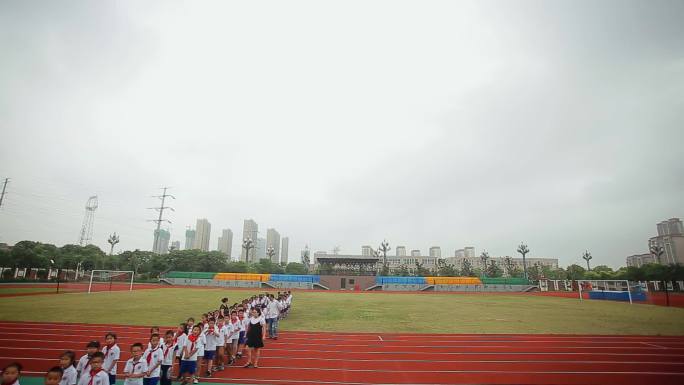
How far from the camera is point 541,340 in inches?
542

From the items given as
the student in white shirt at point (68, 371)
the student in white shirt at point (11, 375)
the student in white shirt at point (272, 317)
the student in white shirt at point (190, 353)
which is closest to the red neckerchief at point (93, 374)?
the student in white shirt at point (68, 371)

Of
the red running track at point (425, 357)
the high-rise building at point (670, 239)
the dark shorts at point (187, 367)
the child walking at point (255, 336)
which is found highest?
the high-rise building at point (670, 239)

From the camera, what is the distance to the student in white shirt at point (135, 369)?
6316mm

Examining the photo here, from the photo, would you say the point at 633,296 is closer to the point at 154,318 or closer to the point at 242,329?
the point at 242,329

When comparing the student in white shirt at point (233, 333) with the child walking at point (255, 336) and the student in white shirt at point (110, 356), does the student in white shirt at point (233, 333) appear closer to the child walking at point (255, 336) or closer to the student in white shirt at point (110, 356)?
the child walking at point (255, 336)

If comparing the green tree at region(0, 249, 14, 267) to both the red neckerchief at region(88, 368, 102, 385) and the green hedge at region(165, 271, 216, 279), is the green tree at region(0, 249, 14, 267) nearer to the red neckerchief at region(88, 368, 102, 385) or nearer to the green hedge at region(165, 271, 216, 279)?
the green hedge at region(165, 271, 216, 279)

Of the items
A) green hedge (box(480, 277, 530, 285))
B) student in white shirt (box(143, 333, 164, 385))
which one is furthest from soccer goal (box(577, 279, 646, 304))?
student in white shirt (box(143, 333, 164, 385))

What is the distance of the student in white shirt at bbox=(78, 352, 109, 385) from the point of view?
549cm

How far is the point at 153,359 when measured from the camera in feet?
22.3

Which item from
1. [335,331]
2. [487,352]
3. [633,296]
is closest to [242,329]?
[335,331]

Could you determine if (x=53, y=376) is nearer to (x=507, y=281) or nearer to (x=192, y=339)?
(x=192, y=339)

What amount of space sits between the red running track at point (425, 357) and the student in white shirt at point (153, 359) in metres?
2.24

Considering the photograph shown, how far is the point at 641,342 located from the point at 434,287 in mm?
41534

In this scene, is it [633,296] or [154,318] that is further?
[633,296]
